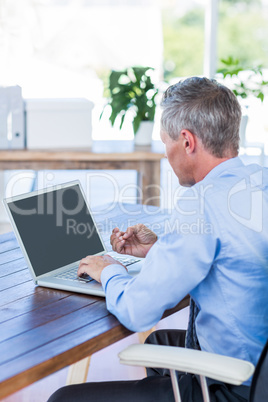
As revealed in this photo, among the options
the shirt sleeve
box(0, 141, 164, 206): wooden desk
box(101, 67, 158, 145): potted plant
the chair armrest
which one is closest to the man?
the shirt sleeve

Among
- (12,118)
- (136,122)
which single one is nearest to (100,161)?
(136,122)

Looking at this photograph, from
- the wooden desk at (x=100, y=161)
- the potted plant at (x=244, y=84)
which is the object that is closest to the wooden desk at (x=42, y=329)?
the wooden desk at (x=100, y=161)

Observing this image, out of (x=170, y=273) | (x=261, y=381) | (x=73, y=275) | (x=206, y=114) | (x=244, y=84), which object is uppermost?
(x=244, y=84)

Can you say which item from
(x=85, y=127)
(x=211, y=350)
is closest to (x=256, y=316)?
(x=211, y=350)

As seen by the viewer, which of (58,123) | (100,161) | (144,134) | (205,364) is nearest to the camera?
(205,364)

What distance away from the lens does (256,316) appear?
55.6 inches

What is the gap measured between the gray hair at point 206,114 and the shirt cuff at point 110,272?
1.21 ft

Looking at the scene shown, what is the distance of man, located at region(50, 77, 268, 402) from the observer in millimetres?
1351

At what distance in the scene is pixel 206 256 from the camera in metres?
1.34

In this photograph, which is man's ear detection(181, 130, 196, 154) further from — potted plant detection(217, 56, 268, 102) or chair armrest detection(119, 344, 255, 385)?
potted plant detection(217, 56, 268, 102)

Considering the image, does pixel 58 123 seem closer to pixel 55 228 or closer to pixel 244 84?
pixel 244 84

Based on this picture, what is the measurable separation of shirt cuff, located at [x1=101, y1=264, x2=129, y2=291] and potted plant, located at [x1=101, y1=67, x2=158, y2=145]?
2.07m

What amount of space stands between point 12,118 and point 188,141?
2.18 m

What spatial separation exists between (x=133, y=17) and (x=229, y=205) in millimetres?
5074
